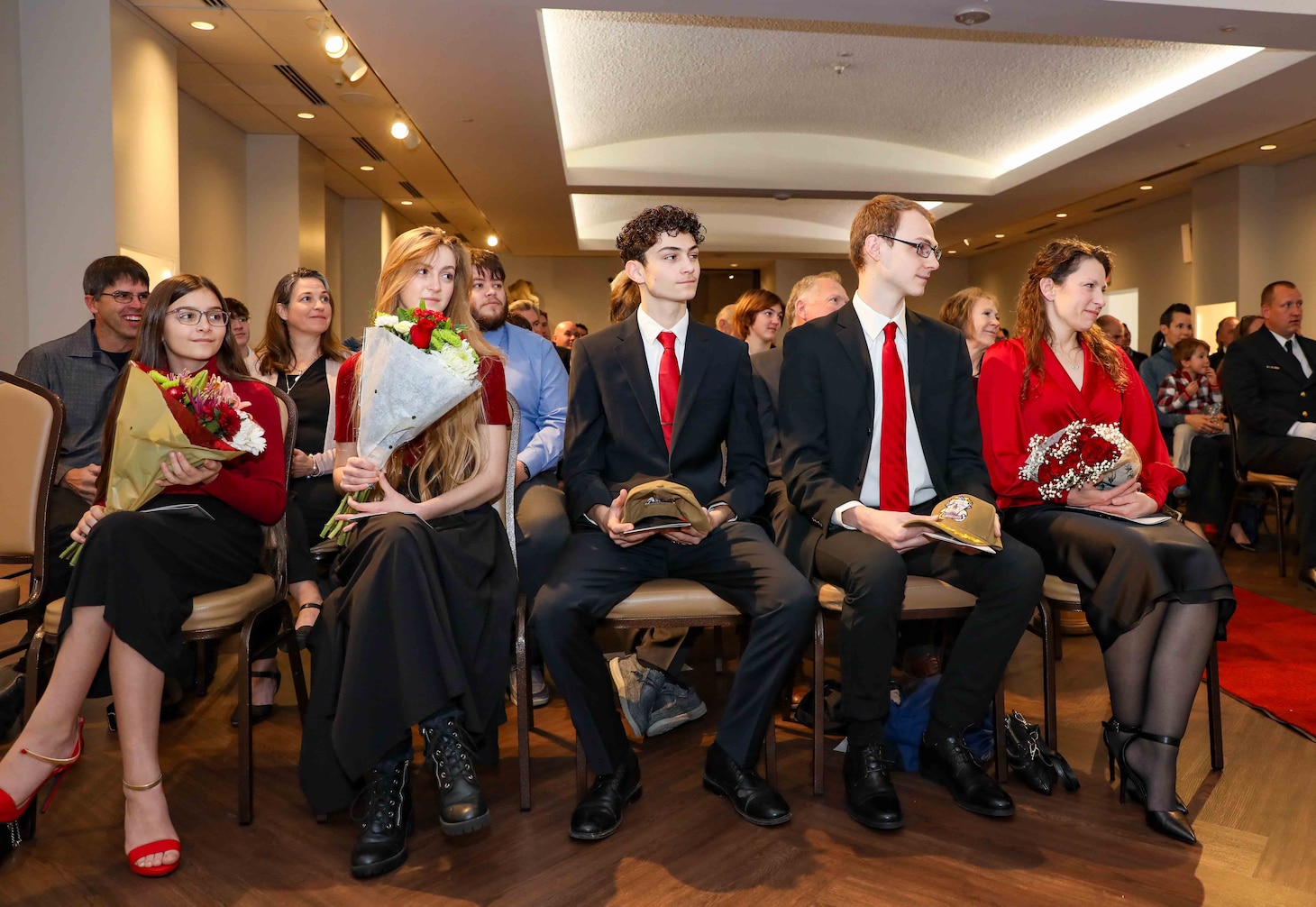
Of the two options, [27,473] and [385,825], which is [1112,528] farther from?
[27,473]

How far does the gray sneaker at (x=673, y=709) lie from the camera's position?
306cm

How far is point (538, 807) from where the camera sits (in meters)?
2.54

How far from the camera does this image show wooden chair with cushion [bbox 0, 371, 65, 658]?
2641 mm

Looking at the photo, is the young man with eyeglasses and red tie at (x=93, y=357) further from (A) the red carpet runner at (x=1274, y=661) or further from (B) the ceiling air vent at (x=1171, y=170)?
(B) the ceiling air vent at (x=1171, y=170)

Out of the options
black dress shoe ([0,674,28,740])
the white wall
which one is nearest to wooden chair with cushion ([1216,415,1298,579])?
black dress shoe ([0,674,28,740])

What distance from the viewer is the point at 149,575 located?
2.31 meters

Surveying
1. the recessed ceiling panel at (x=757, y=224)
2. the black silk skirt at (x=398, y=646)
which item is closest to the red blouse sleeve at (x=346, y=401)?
the black silk skirt at (x=398, y=646)

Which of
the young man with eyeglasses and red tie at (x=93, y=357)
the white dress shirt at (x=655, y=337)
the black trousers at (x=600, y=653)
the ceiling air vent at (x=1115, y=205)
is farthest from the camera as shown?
the ceiling air vent at (x=1115, y=205)

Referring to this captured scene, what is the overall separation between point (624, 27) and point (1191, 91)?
4.67 meters

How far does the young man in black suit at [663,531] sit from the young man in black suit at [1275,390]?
162 inches

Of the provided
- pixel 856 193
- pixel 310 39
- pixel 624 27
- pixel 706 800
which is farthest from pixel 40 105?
pixel 856 193

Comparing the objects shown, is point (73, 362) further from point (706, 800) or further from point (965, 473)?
point (965, 473)

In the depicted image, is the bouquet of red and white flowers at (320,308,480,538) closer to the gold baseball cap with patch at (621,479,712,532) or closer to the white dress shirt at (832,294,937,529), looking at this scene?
the gold baseball cap with patch at (621,479,712,532)

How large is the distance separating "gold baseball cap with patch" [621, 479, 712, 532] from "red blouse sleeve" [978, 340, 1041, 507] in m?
1.08
